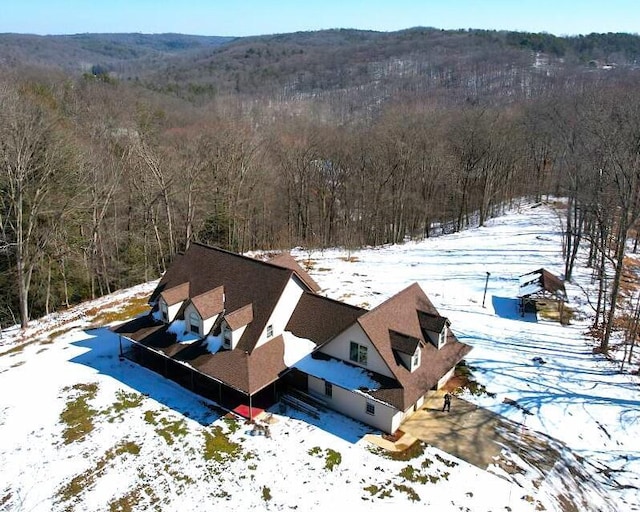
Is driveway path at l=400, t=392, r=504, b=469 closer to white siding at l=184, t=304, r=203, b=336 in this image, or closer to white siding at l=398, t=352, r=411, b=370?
white siding at l=398, t=352, r=411, b=370

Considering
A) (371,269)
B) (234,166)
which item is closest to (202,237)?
(234,166)

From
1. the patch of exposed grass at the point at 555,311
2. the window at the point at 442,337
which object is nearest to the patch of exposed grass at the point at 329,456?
the window at the point at 442,337

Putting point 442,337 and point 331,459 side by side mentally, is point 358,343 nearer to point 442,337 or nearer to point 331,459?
point 442,337

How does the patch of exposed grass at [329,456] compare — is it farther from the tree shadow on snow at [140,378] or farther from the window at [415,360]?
the window at [415,360]

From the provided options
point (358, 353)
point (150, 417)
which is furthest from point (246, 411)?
point (358, 353)

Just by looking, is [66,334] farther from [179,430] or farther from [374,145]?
[374,145]

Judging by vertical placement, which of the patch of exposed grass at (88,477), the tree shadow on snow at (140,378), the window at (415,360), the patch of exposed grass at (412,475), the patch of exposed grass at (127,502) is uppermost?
the window at (415,360)
